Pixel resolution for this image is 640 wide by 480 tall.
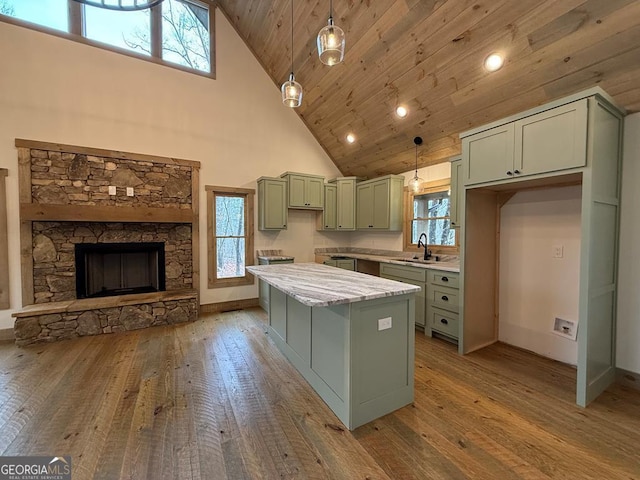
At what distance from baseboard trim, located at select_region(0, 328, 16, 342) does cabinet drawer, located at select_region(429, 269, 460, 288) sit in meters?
5.19

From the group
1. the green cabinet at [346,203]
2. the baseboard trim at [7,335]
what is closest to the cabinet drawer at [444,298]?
the green cabinet at [346,203]

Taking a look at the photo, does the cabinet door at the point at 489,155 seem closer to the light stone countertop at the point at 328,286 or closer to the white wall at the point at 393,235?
the white wall at the point at 393,235

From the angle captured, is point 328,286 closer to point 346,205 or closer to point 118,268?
point 346,205

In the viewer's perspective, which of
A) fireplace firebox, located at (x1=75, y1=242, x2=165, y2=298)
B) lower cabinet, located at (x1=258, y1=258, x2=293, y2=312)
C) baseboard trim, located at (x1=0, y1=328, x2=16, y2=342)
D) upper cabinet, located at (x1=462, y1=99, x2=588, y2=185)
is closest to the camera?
upper cabinet, located at (x1=462, y1=99, x2=588, y2=185)

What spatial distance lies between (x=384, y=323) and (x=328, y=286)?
0.49m

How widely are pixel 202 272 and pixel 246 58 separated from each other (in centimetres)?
376

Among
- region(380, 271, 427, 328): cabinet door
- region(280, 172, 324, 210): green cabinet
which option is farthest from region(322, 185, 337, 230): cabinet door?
region(380, 271, 427, 328): cabinet door

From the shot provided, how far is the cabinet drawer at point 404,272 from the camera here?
11.6 feet

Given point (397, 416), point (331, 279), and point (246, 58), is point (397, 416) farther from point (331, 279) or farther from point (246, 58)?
point (246, 58)

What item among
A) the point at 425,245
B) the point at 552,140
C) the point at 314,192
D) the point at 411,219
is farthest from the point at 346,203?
the point at 552,140

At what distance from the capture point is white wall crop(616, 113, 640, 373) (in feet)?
7.72

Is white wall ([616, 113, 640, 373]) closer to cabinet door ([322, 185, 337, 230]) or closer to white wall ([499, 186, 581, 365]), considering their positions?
white wall ([499, 186, 581, 365])

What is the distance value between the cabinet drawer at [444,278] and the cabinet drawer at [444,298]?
0.05 meters

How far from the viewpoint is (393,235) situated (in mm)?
4973
